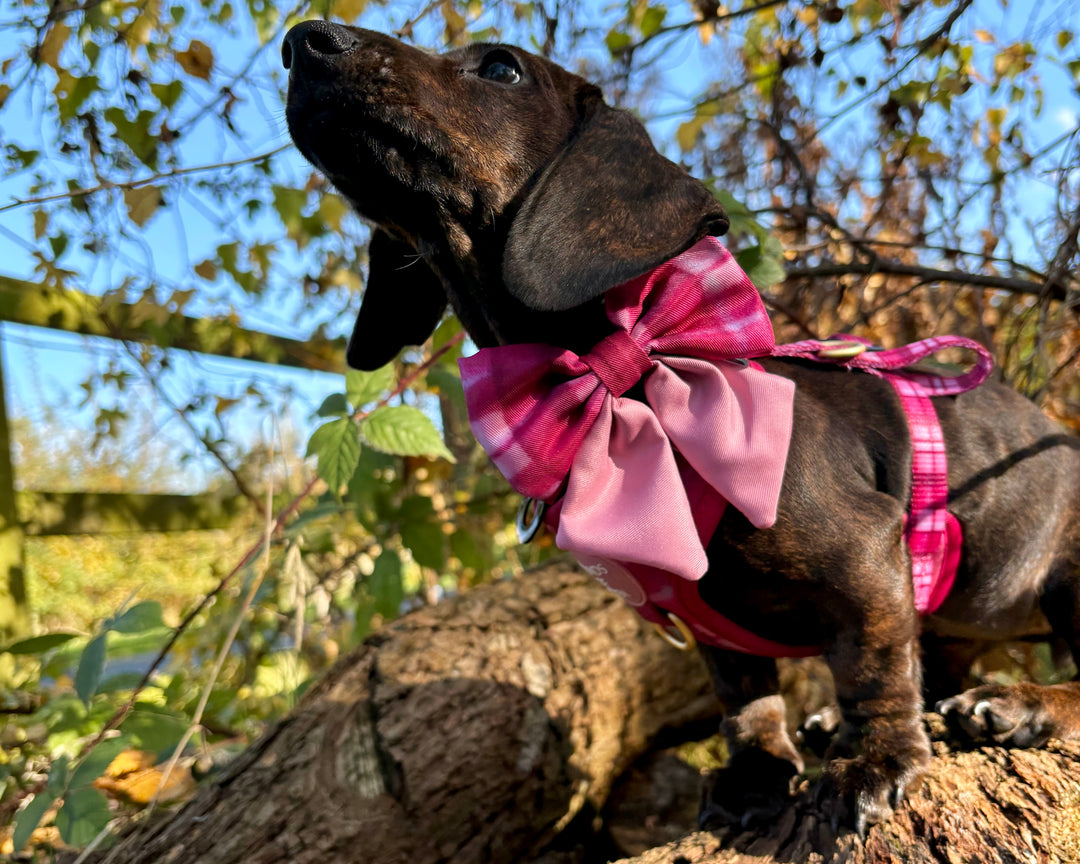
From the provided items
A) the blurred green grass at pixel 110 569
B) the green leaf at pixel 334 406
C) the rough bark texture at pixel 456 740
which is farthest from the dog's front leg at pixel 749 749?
the blurred green grass at pixel 110 569

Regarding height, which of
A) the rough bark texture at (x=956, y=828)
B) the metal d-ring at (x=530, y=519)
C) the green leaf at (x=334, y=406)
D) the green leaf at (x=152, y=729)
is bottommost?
the rough bark texture at (x=956, y=828)

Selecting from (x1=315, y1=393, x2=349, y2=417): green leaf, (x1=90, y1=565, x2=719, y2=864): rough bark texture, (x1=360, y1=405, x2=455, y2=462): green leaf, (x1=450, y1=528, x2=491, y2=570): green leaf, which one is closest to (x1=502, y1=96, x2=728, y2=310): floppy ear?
(x1=360, y1=405, x2=455, y2=462): green leaf

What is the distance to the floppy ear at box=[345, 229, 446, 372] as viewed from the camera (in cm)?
212

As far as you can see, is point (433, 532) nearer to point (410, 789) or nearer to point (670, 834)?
point (410, 789)

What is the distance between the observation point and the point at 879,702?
5.50 feet

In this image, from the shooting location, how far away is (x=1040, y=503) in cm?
202

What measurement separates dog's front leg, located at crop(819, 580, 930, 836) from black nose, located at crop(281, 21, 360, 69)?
4.85ft

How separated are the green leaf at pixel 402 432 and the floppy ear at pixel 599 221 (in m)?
0.80

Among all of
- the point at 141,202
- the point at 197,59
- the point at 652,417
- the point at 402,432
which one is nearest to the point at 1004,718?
the point at 652,417

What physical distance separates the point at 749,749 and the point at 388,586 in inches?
53.1

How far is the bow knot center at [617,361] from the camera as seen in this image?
1601 mm

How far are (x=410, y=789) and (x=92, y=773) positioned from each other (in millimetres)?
746

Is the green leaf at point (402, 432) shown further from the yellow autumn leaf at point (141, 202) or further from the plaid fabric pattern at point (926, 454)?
the yellow autumn leaf at point (141, 202)

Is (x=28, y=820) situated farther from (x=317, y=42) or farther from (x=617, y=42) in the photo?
(x=617, y=42)
